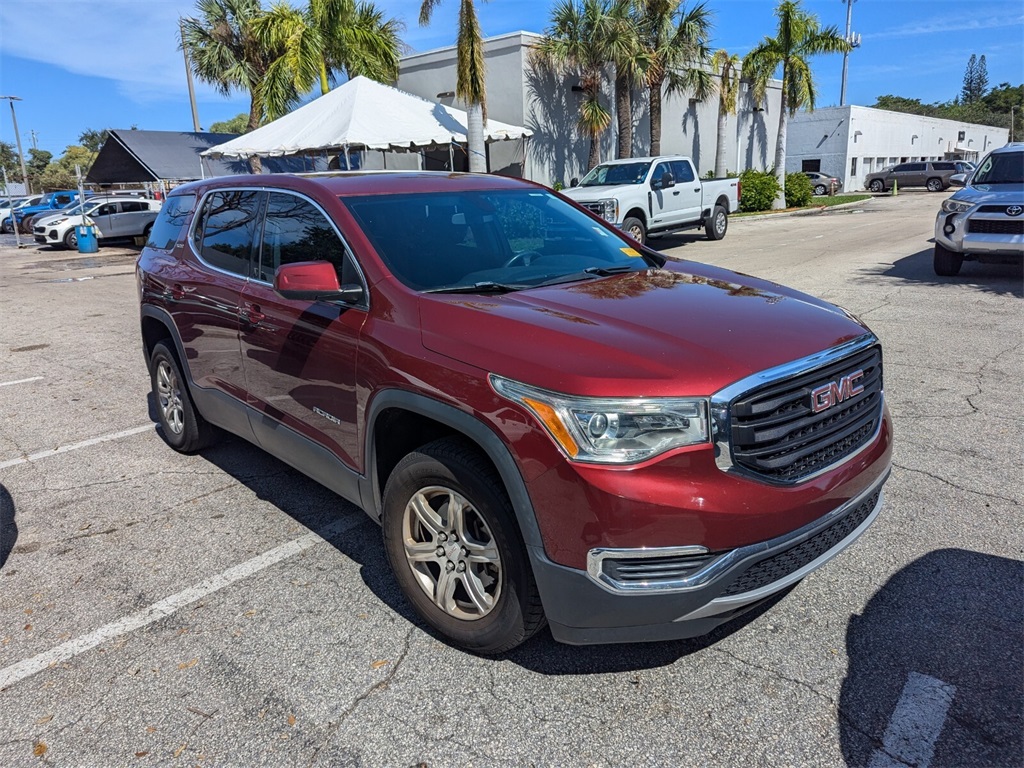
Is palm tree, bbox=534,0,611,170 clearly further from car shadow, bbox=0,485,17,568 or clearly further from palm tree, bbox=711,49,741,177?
car shadow, bbox=0,485,17,568

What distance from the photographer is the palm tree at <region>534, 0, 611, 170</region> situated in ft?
71.4

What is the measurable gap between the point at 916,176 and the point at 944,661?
47852mm

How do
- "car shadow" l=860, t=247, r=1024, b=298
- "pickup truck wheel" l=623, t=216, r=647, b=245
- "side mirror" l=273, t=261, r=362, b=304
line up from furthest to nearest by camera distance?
"pickup truck wheel" l=623, t=216, r=647, b=245 → "car shadow" l=860, t=247, r=1024, b=298 → "side mirror" l=273, t=261, r=362, b=304

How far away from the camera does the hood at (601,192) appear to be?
15.0 m

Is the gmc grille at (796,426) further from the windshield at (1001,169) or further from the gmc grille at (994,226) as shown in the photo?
Answer: the windshield at (1001,169)

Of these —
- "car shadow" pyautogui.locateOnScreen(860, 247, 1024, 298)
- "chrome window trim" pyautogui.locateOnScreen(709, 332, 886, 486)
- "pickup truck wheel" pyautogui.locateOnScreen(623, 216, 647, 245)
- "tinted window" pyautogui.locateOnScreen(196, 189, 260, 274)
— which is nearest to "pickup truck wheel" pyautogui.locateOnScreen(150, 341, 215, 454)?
"tinted window" pyautogui.locateOnScreen(196, 189, 260, 274)

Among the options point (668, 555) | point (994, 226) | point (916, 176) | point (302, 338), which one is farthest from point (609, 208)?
point (916, 176)

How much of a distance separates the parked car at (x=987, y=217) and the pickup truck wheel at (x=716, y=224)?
747 centimetres

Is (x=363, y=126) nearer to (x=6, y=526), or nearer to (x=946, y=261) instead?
(x=946, y=261)

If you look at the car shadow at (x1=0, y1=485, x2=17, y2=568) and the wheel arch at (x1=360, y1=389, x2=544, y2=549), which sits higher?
the wheel arch at (x1=360, y1=389, x2=544, y2=549)

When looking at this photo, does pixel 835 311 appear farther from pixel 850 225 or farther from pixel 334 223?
pixel 850 225

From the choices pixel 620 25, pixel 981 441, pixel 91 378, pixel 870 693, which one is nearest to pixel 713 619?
pixel 870 693

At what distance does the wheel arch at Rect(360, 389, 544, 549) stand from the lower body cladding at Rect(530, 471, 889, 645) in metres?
0.19

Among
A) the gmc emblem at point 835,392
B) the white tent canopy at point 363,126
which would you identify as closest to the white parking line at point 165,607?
the gmc emblem at point 835,392
